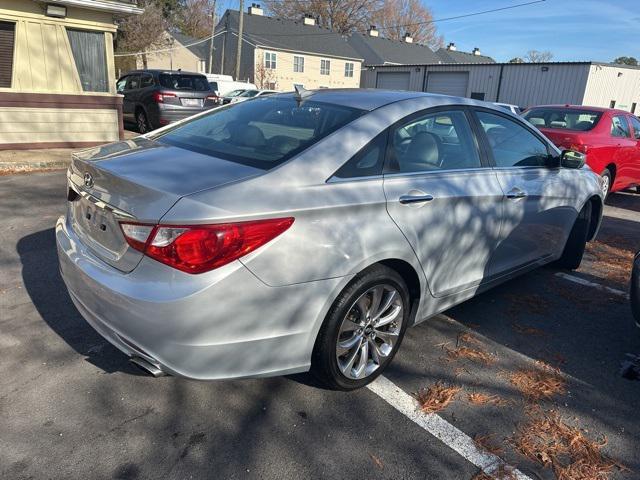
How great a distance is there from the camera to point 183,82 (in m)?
13.1

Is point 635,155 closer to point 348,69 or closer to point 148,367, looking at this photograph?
point 148,367

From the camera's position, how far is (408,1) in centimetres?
6456

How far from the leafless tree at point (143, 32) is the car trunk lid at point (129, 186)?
37630 millimetres

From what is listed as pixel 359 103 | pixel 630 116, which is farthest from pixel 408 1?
pixel 359 103

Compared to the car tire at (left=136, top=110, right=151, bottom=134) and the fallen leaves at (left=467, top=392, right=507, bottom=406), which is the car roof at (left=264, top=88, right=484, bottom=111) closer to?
the fallen leaves at (left=467, top=392, right=507, bottom=406)

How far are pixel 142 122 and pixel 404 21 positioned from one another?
194 ft

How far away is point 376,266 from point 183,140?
1407mm

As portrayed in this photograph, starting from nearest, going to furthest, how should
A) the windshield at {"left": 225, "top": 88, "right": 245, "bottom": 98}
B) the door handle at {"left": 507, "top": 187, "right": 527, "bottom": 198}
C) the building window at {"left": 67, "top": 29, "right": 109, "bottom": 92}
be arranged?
1. the door handle at {"left": 507, "top": 187, "right": 527, "bottom": 198}
2. the building window at {"left": 67, "top": 29, "right": 109, "bottom": 92}
3. the windshield at {"left": 225, "top": 88, "right": 245, "bottom": 98}

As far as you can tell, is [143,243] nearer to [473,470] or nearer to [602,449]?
[473,470]

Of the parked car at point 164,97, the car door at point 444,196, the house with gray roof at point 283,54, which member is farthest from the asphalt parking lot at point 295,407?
the house with gray roof at point 283,54

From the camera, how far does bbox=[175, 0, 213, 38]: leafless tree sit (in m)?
49.6

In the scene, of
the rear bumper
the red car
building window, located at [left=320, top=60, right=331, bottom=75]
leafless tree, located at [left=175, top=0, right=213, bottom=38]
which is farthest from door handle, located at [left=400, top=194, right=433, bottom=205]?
leafless tree, located at [left=175, top=0, right=213, bottom=38]

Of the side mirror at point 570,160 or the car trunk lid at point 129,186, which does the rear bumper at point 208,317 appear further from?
the side mirror at point 570,160

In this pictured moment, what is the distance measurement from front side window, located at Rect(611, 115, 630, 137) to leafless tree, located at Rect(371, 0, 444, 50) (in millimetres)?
58431
